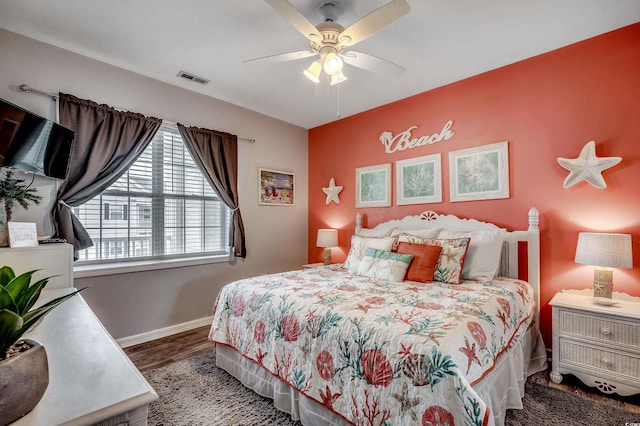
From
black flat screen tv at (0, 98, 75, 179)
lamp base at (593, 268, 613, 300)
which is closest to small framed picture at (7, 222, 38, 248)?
black flat screen tv at (0, 98, 75, 179)

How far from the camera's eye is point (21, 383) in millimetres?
618

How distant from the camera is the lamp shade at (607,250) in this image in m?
2.04

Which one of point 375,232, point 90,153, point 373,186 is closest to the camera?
point 90,153

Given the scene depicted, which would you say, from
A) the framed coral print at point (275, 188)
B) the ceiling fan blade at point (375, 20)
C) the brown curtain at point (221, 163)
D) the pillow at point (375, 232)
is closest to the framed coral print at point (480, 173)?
the pillow at point (375, 232)

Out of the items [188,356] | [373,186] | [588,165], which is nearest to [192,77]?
[373,186]

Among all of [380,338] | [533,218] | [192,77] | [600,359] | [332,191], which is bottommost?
[600,359]

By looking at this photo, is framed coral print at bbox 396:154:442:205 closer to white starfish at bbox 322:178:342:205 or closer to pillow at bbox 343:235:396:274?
pillow at bbox 343:235:396:274

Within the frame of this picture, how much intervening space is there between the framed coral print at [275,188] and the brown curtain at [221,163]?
1.33ft

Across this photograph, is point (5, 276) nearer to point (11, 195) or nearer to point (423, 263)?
point (11, 195)

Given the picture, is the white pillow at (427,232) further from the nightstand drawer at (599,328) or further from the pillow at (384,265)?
the nightstand drawer at (599,328)

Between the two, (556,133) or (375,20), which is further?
(556,133)

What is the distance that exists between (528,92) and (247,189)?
3172 millimetres

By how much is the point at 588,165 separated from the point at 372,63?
1900 millimetres

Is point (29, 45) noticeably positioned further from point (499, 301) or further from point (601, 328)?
Result: point (601, 328)
